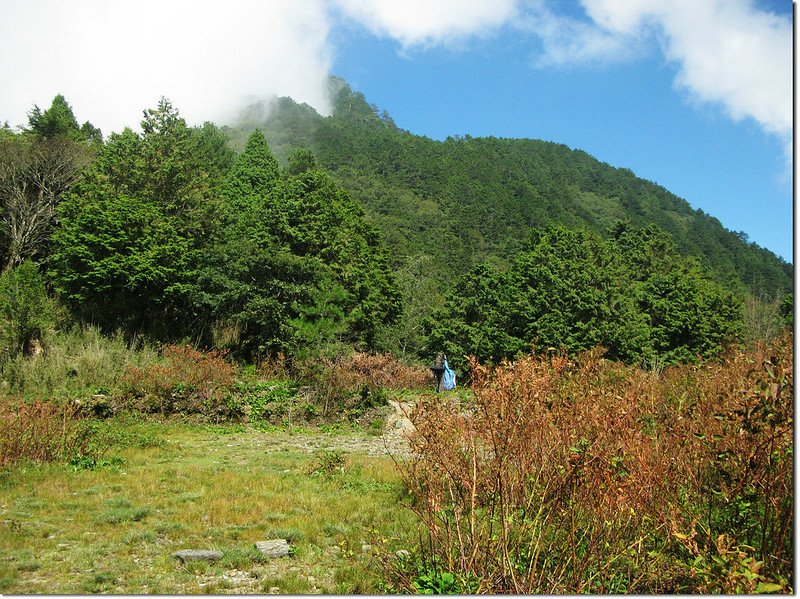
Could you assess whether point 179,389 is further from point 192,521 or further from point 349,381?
point 192,521

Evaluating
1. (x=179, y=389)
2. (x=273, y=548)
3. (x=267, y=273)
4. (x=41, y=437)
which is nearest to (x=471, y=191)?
(x=267, y=273)

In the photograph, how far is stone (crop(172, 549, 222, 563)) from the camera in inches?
183

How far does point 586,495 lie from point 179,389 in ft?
43.3

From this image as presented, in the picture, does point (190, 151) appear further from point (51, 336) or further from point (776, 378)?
point (776, 378)

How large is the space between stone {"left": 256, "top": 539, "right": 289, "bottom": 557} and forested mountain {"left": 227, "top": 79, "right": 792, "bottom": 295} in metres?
40.5

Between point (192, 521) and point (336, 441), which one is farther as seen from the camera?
point (336, 441)

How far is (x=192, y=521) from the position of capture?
5957 mm

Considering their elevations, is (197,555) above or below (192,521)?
above

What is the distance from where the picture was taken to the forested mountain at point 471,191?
183 feet

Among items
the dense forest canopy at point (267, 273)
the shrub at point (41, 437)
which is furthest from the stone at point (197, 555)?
the dense forest canopy at point (267, 273)

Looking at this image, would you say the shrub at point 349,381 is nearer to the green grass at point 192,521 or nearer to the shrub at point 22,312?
the green grass at point 192,521

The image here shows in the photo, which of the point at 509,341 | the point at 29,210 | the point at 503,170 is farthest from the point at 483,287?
the point at 503,170

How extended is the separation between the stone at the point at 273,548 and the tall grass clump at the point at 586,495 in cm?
177

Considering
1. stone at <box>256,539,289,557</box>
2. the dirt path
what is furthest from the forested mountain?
stone at <box>256,539,289,557</box>
